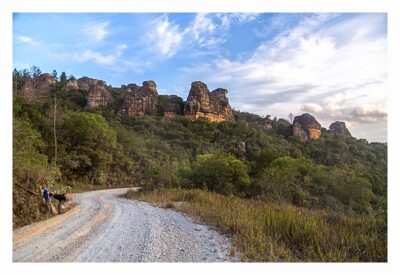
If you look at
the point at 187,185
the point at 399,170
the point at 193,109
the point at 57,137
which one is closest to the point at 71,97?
the point at 57,137

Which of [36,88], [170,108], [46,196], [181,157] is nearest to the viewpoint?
[46,196]

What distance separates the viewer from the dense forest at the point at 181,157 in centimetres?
1288

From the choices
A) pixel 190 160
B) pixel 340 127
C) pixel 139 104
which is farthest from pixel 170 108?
pixel 340 127

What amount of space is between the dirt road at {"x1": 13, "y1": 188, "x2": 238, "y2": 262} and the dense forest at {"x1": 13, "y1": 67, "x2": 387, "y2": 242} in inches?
66.8

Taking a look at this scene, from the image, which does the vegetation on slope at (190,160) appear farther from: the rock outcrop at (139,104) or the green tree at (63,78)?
the rock outcrop at (139,104)

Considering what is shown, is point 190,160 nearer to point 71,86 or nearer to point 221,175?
point 221,175

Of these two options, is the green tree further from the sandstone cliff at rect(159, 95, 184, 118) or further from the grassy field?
the grassy field

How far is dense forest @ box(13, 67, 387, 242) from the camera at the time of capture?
12883 millimetres

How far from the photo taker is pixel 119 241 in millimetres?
6871

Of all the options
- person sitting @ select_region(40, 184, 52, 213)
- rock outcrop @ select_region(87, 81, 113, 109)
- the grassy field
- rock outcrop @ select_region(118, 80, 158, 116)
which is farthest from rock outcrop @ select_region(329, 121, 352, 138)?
rock outcrop @ select_region(87, 81, 113, 109)

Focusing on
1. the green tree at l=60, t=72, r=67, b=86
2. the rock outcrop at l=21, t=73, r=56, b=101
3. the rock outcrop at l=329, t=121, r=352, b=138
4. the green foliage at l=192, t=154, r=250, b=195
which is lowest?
the green foliage at l=192, t=154, r=250, b=195

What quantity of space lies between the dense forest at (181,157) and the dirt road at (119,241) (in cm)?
170

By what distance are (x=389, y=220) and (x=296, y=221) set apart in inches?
65.0

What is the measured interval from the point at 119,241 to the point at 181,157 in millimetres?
27349
